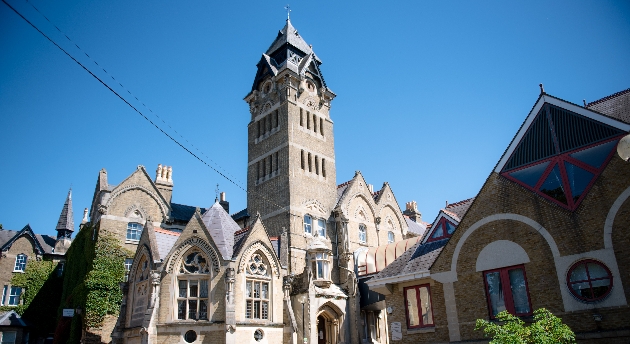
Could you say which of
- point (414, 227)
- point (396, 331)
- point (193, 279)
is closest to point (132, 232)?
point (193, 279)

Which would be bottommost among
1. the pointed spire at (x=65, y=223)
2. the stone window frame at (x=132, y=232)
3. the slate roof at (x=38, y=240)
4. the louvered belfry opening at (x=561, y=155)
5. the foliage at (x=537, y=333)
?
the foliage at (x=537, y=333)

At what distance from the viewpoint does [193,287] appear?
90.8ft

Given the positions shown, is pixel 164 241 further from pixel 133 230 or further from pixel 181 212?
pixel 181 212

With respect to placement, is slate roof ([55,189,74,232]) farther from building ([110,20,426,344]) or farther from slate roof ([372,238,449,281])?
slate roof ([372,238,449,281])

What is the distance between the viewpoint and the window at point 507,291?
16.4m

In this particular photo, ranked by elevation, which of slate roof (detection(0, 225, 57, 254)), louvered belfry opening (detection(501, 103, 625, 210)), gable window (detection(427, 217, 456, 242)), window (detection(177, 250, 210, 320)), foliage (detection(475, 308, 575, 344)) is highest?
slate roof (detection(0, 225, 57, 254))

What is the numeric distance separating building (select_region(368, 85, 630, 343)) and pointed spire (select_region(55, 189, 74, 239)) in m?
40.0

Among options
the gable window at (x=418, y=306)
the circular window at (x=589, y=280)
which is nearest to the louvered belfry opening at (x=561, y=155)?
the circular window at (x=589, y=280)

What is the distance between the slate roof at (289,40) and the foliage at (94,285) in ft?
77.0

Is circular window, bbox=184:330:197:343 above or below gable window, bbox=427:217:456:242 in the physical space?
below

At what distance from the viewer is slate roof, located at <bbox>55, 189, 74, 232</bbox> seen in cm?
4832

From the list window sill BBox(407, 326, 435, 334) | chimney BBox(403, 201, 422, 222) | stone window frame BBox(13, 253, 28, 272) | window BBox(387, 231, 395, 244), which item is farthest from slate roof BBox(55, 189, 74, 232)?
window sill BBox(407, 326, 435, 334)

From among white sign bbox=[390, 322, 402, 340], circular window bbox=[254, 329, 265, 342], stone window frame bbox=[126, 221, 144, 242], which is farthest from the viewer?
stone window frame bbox=[126, 221, 144, 242]

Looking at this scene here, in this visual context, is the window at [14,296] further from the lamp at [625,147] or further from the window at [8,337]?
the lamp at [625,147]
